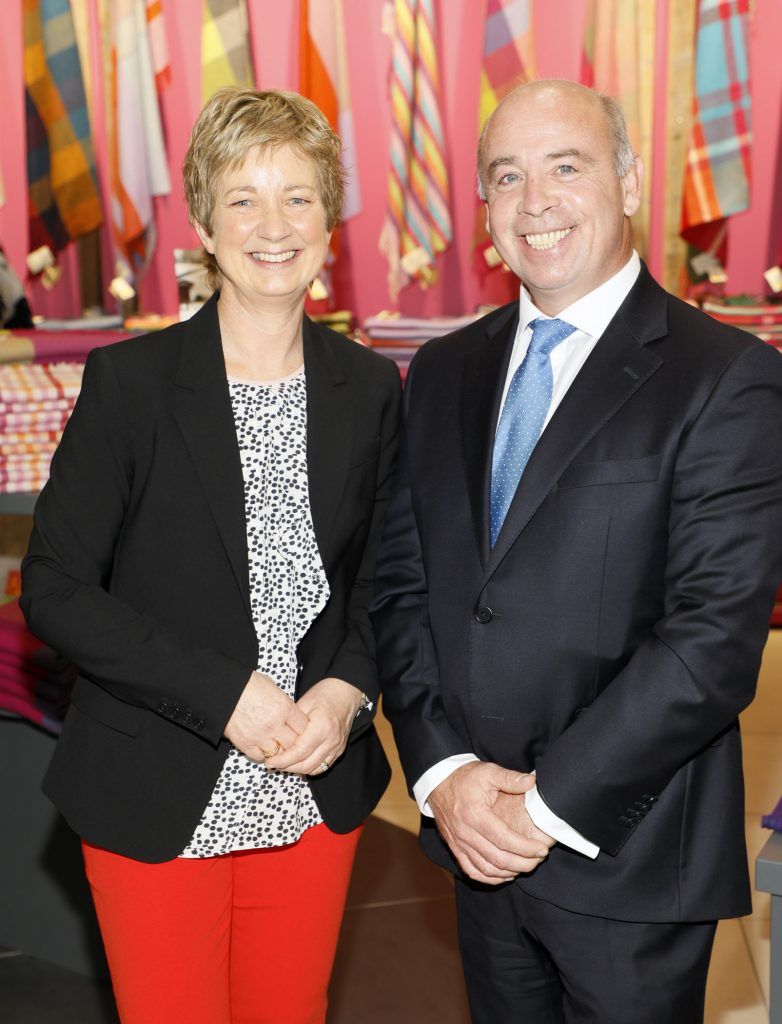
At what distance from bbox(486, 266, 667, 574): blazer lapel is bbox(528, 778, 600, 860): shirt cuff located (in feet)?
0.95

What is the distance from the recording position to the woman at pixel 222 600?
1534mm

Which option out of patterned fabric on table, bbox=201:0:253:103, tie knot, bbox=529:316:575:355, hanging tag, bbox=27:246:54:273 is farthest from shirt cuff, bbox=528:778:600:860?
hanging tag, bbox=27:246:54:273

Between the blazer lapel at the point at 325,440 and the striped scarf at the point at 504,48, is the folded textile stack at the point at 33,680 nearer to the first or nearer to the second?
the blazer lapel at the point at 325,440

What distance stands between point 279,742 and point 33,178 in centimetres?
348

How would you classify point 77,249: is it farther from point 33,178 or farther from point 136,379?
point 136,379

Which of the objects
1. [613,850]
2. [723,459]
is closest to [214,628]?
[613,850]

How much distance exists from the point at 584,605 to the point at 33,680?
4.45ft

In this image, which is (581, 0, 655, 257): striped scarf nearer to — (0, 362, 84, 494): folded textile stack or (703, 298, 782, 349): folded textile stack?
(703, 298, 782, 349): folded textile stack

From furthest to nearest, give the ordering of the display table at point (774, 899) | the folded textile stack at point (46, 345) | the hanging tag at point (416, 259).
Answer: the hanging tag at point (416, 259)
the folded textile stack at point (46, 345)
the display table at point (774, 899)

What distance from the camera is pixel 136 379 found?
1.57m

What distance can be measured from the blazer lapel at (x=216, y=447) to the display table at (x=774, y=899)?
69cm

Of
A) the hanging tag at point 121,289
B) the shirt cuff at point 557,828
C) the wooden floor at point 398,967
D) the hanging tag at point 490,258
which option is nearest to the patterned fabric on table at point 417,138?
the hanging tag at point 490,258

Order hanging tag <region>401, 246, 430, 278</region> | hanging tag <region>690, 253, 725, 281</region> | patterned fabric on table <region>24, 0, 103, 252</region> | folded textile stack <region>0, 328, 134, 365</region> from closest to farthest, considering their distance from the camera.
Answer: folded textile stack <region>0, 328, 134, 365</region>, hanging tag <region>690, 253, 725, 281</region>, hanging tag <region>401, 246, 430, 278</region>, patterned fabric on table <region>24, 0, 103, 252</region>

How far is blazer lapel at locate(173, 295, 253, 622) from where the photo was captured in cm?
155
